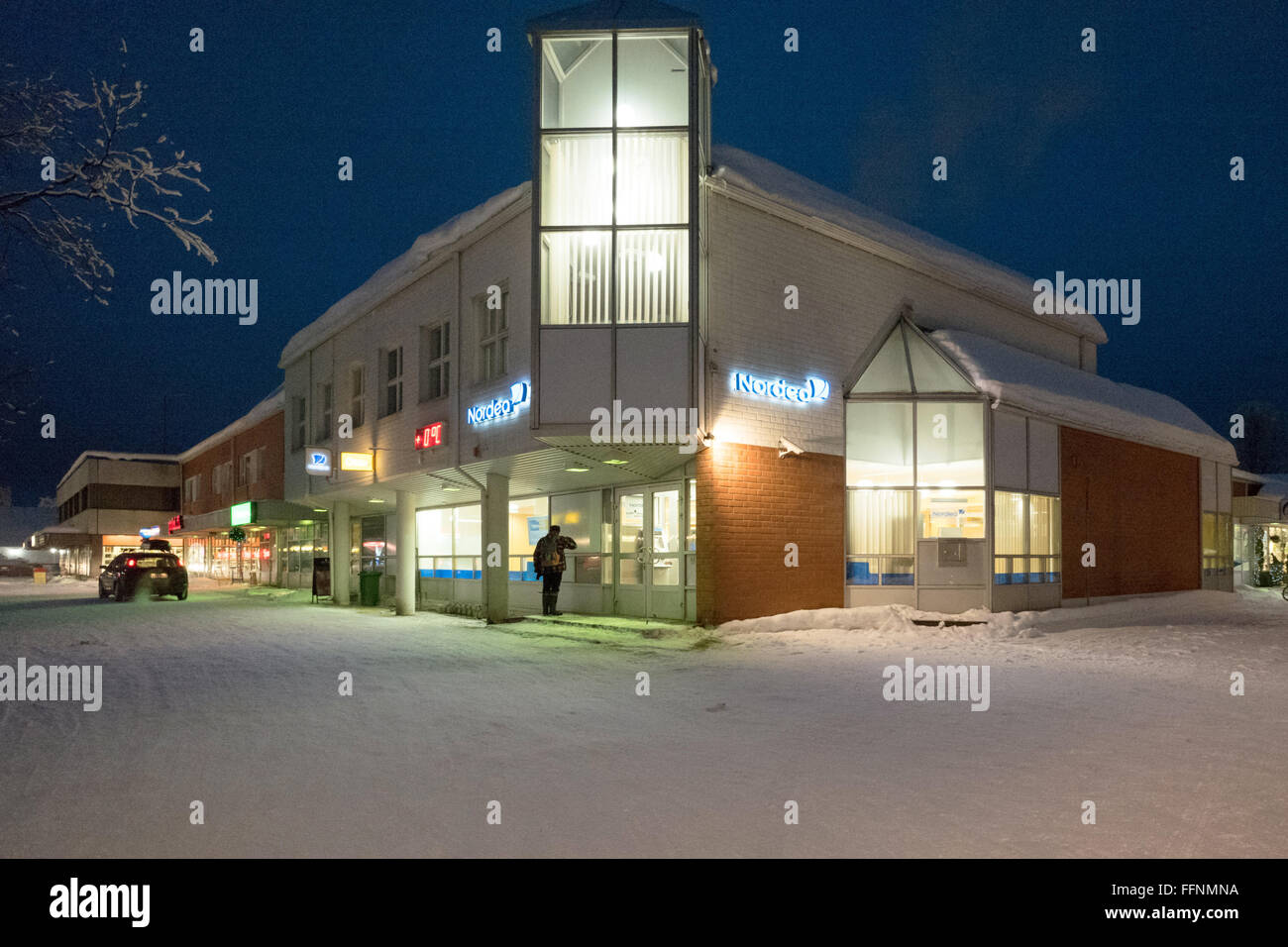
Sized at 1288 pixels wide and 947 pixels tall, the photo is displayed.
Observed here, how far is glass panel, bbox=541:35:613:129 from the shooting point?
14984 mm

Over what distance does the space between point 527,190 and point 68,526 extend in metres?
71.4

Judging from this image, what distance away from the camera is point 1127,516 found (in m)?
20.7

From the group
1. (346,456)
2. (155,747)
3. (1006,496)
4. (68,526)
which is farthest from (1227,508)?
(68,526)

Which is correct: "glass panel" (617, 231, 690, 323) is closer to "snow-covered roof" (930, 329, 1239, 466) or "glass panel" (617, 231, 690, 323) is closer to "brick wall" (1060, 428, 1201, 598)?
"snow-covered roof" (930, 329, 1239, 466)

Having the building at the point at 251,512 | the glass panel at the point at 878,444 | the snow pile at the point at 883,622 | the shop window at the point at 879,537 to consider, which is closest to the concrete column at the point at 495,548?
the snow pile at the point at 883,622

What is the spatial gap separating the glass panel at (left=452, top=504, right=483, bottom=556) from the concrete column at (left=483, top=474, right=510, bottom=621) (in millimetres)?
3537

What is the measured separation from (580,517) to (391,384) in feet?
23.1

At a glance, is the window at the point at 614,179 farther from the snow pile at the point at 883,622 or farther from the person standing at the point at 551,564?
the person standing at the point at 551,564

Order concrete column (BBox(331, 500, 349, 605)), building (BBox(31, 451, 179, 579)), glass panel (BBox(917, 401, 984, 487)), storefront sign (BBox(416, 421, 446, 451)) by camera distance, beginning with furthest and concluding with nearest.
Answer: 1. building (BBox(31, 451, 179, 579))
2. concrete column (BBox(331, 500, 349, 605))
3. storefront sign (BBox(416, 421, 446, 451))
4. glass panel (BBox(917, 401, 984, 487))

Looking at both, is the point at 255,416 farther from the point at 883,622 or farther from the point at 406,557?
the point at 883,622

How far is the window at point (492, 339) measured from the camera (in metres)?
18.0

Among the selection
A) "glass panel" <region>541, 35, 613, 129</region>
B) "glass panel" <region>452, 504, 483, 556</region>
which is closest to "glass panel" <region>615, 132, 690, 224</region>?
"glass panel" <region>541, 35, 613, 129</region>
